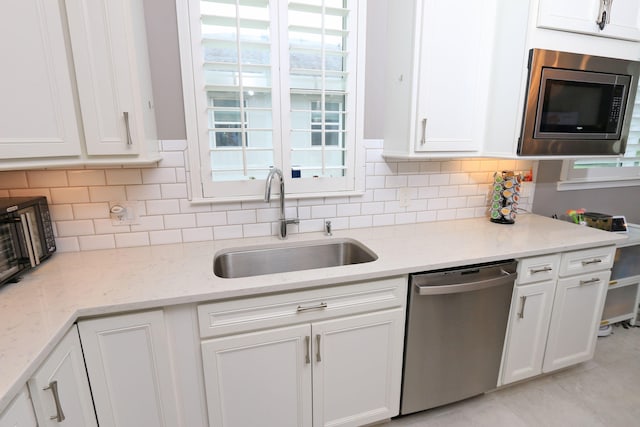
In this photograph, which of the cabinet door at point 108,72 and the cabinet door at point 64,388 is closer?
the cabinet door at point 64,388

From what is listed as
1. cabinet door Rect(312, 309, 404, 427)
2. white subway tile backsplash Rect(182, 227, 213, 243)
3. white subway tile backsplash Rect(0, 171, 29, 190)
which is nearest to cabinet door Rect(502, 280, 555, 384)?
cabinet door Rect(312, 309, 404, 427)

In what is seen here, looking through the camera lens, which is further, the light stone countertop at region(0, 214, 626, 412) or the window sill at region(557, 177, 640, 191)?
the window sill at region(557, 177, 640, 191)

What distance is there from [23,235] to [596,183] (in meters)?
3.66

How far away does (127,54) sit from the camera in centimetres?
127

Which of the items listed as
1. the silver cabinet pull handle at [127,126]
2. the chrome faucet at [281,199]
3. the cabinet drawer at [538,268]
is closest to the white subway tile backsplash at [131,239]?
the silver cabinet pull handle at [127,126]

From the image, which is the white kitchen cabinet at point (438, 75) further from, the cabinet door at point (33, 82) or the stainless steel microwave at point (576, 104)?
the cabinet door at point (33, 82)

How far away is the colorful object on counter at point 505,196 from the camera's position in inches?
81.8

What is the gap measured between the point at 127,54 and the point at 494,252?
1859mm

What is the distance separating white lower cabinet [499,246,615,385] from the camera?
5.65ft

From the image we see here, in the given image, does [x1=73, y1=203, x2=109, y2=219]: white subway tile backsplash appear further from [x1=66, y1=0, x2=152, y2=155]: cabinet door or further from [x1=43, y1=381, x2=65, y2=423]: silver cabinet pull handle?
[x1=43, y1=381, x2=65, y2=423]: silver cabinet pull handle

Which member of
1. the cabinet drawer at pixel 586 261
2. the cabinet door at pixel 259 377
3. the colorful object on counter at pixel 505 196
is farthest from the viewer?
the colorful object on counter at pixel 505 196

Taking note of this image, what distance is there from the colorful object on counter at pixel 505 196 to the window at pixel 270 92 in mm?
1000

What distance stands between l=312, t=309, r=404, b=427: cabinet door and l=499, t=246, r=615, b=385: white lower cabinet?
72cm

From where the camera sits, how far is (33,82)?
44.2 inches
